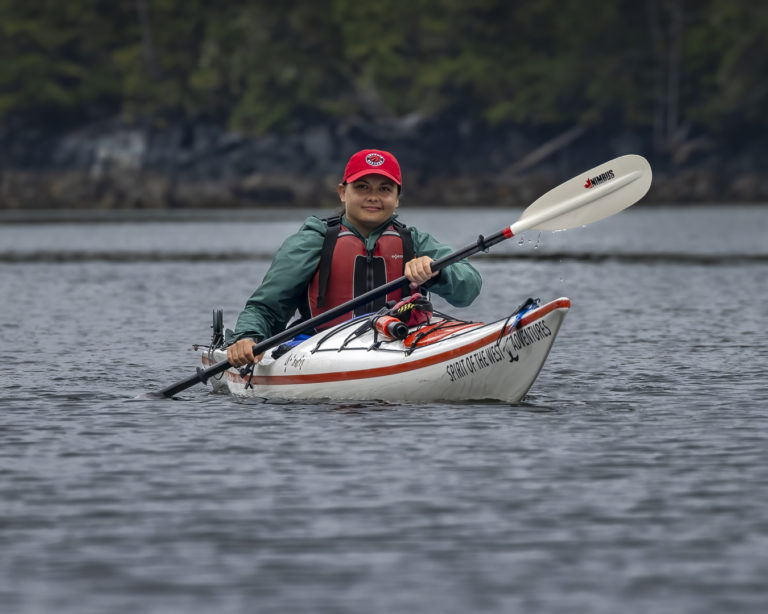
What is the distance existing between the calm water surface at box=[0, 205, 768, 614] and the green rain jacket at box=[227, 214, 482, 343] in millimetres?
585

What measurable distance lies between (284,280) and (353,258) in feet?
1.52

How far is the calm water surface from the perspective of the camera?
5.80 m

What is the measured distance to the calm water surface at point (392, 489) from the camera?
5.80 m

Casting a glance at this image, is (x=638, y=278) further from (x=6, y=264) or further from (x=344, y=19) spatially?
(x=344, y=19)

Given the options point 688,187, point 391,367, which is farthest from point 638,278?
point 688,187

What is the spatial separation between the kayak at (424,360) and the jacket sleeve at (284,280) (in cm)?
29

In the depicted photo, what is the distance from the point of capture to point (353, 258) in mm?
10375

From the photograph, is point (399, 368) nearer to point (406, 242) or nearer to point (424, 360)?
point (424, 360)

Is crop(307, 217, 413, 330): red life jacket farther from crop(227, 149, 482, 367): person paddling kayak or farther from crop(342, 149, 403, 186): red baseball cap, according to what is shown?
crop(342, 149, 403, 186): red baseball cap

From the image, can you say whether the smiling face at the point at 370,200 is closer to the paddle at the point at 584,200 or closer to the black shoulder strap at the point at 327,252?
the black shoulder strap at the point at 327,252

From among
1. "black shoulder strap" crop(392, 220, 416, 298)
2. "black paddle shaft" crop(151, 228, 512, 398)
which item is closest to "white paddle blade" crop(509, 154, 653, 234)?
"black paddle shaft" crop(151, 228, 512, 398)

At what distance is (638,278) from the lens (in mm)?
26312

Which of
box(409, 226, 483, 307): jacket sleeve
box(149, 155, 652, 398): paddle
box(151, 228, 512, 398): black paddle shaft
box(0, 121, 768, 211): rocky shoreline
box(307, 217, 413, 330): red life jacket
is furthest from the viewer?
box(0, 121, 768, 211): rocky shoreline

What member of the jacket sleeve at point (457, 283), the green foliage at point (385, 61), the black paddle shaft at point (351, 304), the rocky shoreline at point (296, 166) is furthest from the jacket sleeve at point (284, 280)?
the rocky shoreline at point (296, 166)
